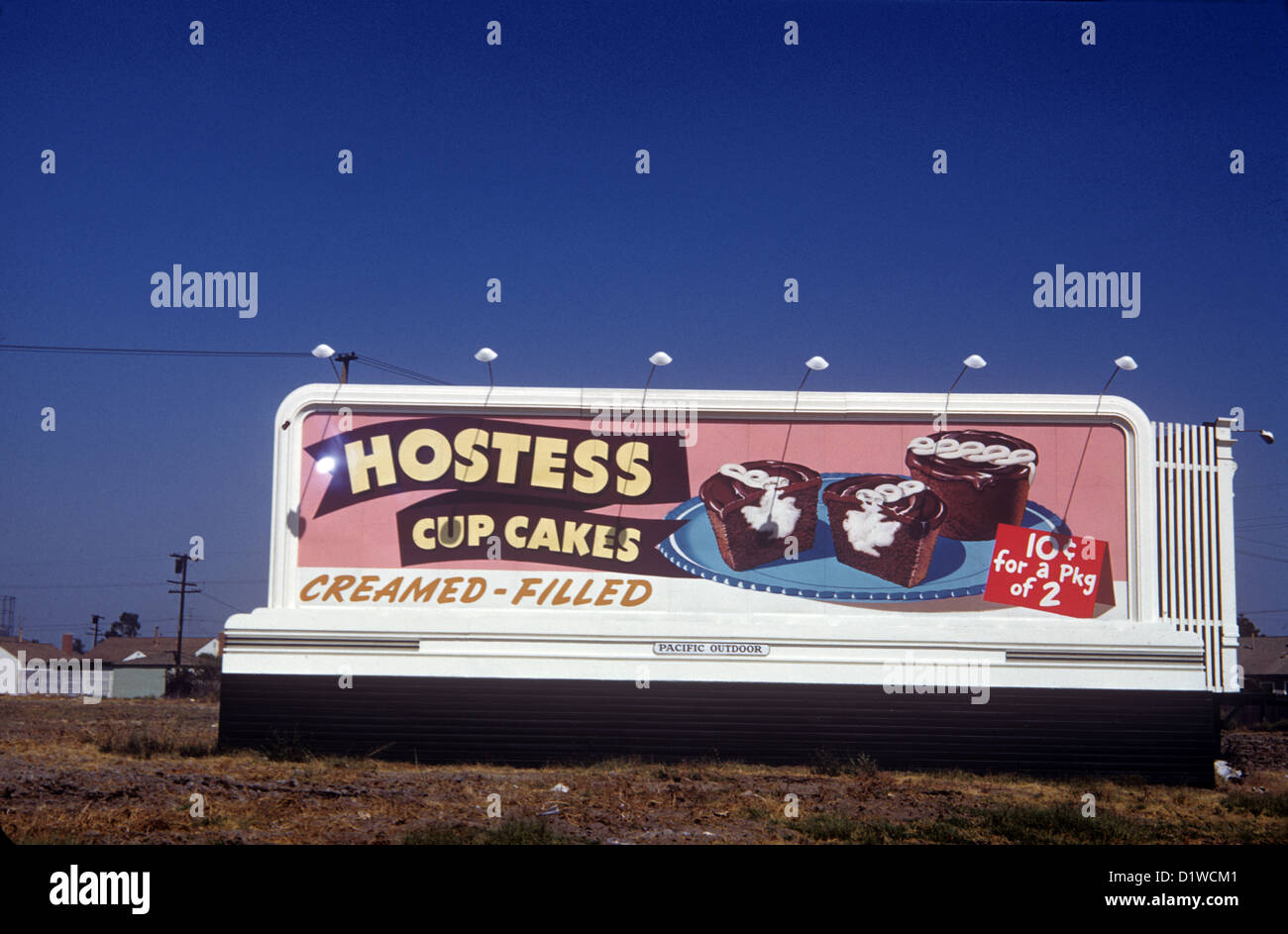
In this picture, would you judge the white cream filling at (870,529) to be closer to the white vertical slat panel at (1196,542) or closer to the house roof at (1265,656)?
the white vertical slat panel at (1196,542)

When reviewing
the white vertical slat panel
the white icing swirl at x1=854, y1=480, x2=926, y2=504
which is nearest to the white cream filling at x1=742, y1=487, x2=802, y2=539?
the white icing swirl at x1=854, y1=480, x2=926, y2=504

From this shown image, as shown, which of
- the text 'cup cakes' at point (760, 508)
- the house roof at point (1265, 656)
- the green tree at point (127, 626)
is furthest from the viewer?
the green tree at point (127, 626)

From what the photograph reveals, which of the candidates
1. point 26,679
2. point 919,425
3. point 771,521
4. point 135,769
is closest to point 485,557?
point 771,521

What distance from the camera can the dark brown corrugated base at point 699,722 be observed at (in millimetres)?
21719

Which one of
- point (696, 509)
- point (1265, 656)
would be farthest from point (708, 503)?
point (1265, 656)

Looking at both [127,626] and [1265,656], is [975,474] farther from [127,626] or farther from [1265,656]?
[127,626]

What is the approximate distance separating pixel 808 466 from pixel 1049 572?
504 centimetres

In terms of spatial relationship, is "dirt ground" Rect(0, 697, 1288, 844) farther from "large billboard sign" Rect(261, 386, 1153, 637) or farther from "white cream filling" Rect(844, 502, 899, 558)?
"white cream filling" Rect(844, 502, 899, 558)

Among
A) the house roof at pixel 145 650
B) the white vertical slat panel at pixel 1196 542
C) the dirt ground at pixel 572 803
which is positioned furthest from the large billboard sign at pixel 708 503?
the house roof at pixel 145 650

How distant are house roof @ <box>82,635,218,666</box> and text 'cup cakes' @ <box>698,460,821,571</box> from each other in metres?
63.6

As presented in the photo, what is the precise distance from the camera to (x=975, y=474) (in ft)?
75.2

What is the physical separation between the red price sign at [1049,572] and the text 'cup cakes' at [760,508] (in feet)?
12.1
